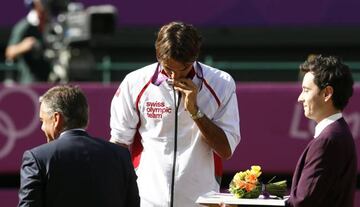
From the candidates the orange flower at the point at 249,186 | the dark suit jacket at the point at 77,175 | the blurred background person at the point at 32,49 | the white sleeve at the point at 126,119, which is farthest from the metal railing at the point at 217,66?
the orange flower at the point at 249,186

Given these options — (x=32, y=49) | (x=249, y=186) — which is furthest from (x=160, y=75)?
(x=32, y=49)

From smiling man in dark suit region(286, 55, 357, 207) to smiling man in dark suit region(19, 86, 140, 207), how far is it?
819mm

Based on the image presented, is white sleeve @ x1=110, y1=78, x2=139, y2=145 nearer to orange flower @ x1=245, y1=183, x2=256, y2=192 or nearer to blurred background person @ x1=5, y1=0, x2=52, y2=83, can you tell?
orange flower @ x1=245, y1=183, x2=256, y2=192

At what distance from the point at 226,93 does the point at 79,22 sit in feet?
23.3

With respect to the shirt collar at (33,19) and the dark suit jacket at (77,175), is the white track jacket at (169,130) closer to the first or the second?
the dark suit jacket at (77,175)

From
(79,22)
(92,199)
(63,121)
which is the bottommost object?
(92,199)

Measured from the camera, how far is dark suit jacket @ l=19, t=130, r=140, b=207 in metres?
4.84

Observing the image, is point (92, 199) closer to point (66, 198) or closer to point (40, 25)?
point (66, 198)

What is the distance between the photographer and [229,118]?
561cm

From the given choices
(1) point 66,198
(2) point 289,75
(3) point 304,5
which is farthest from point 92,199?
(3) point 304,5

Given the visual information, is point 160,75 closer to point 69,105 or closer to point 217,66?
point 69,105

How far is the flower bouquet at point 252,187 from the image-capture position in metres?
5.02

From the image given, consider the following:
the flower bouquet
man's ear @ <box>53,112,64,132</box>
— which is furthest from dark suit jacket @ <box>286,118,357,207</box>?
man's ear @ <box>53,112,64,132</box>

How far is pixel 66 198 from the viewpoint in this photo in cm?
490
